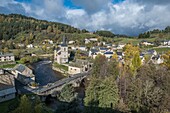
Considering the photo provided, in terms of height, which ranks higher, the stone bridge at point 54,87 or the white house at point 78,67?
the white house at point 78,67

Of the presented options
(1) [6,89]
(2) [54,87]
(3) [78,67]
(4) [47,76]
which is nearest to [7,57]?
(4) [47,76]

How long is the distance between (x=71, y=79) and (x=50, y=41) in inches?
3159

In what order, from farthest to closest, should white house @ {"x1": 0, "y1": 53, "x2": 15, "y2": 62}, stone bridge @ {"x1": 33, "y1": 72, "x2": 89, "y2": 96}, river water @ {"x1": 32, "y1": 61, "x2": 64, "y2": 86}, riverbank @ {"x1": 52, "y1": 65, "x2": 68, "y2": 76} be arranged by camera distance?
white house @ {"x1": 0, "y1": 53, "x2": 15, "y2": 62} → riverbank @ {"x1": 52, "y1": 65, "x2": 68, "y2": 76} → river water @ {"x1": 32, "y1": 61, "x2": 64, "y2": 86} → stone bridge @ {"x1": 33, "y1": 72, "x2": 89, "y2": 96}

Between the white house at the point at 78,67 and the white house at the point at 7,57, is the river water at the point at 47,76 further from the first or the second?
the white house at the point at 7,57

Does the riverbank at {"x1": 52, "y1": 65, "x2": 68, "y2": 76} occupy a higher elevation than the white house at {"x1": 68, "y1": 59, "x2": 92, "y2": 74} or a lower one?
lower

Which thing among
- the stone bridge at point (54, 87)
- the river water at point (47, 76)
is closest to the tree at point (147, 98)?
the stone bridge at point (54, 87)

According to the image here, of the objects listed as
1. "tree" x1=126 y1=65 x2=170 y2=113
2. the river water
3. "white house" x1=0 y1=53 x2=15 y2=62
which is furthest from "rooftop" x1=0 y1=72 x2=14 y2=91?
"white house" x1=0 y1=53 x2=15 y2=62

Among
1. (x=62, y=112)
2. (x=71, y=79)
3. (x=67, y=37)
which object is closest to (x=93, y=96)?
(x=62, y=112)

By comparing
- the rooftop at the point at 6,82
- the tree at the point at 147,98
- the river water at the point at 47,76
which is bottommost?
the river water at the point at 47,76

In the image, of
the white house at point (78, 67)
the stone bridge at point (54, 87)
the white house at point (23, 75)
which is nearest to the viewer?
the stone bridge at point (54, 87)

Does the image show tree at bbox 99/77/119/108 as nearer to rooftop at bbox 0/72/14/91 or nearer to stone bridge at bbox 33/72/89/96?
stone bridge at bbox 33/72/89/96

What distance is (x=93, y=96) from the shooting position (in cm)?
2556

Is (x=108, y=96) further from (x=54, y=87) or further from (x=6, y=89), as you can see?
(x=54, y=87)

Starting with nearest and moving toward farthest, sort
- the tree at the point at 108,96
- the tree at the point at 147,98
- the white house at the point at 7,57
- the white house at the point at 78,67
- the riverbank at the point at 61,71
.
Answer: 1. the tree at the point at 108,96
2. the tree at the point at 147,98
3. the white house at the point at 78,67
4. the riverbank at the point at 61,71
5. the white house at the point at 7,57
